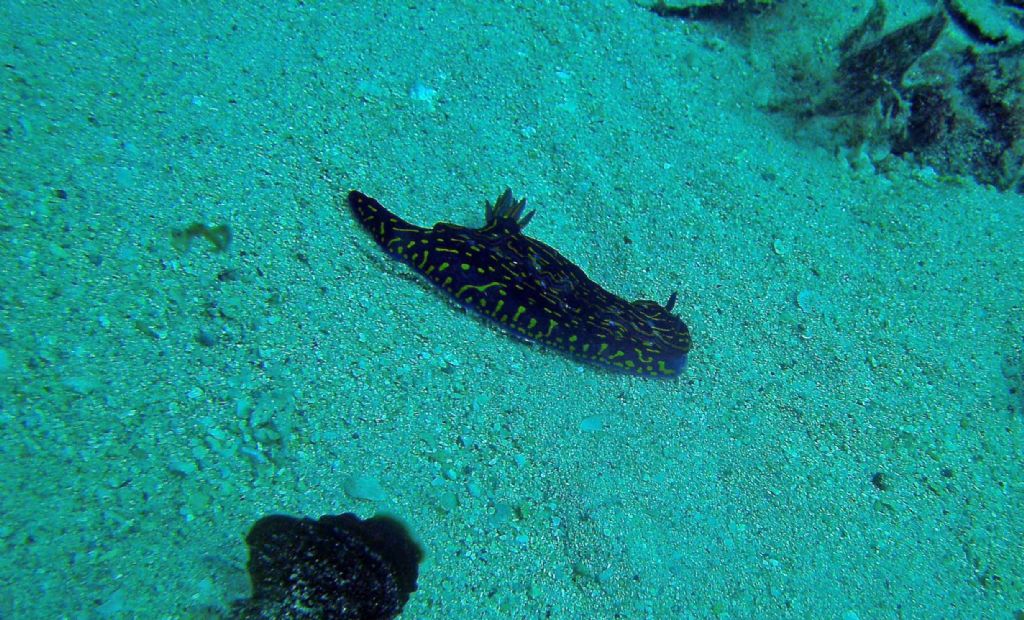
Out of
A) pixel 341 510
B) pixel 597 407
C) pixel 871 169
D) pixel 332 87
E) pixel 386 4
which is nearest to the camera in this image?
pixel 341 510

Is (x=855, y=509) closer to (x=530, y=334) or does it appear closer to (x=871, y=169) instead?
(x=530, y=334)

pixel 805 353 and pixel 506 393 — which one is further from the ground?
pixel 805 353

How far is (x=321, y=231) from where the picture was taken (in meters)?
4.43

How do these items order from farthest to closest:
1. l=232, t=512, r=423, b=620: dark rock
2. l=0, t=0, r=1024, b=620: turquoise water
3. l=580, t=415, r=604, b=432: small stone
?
l=580, t=415, r=604, b=432: small stone, l=0, t=0, r=1024, b=620: turquoise water, l=232, t=512, r=423, b=620: dark rock

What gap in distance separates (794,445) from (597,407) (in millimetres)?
1949

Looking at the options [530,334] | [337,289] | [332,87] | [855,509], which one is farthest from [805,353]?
[332,87]

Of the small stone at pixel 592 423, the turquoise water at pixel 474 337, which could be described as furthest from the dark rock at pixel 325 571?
the small stone at pixel 592 423

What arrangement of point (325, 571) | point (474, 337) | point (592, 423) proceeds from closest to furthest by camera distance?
1. point (325, 571)
2. point (592, 423)
3. point (474, 337)

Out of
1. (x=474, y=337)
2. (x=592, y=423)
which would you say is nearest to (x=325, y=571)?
(x=474, y=337)

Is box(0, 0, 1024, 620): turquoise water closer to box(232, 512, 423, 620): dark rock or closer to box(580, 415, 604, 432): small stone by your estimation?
box(580, 415, 604, 432): small stone

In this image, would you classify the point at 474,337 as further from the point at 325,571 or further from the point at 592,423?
the point at 325,571

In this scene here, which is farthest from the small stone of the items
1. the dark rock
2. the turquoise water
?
the dark rock

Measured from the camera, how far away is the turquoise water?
2.99 metres

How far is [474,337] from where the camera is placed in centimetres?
446
